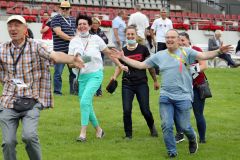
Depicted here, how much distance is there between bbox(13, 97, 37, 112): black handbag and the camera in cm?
757

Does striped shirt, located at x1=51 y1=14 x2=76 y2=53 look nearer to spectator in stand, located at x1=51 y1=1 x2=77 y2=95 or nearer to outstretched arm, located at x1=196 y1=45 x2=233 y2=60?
spectator in stand, located at x1=51 y1=1 x2=77 y2=95

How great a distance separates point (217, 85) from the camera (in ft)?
65.0

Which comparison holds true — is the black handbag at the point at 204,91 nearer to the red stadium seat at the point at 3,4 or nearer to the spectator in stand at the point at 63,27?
the spectator in stand at the point at 63,27

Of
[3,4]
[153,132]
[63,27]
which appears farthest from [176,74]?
[3,4]

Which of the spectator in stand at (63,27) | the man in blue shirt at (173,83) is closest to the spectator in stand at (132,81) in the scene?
the man in blue shirt at (173,83)

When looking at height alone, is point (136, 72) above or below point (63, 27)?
below

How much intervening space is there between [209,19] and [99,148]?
31727 millimetres

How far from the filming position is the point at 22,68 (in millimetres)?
7648

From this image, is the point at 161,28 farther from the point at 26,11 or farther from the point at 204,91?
the point at 26,11

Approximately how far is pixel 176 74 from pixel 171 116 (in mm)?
623

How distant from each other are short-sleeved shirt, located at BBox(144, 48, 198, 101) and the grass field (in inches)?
38.3

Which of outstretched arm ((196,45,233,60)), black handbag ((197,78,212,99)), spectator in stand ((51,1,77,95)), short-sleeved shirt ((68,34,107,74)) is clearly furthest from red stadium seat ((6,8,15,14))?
outstretched arm ((196,45,233,60))

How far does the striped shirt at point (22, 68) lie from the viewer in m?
7.63

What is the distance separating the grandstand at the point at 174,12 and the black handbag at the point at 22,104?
21.0 meters
